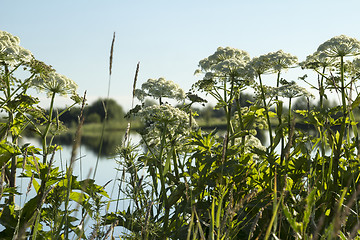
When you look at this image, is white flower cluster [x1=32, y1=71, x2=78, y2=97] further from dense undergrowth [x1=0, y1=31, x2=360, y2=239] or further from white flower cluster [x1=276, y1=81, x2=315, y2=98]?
white flower cluster [x1=276, y1=81, x2=315, y2=98]

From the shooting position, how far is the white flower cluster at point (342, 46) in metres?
3.52

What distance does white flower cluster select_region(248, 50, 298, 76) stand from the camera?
144 inches

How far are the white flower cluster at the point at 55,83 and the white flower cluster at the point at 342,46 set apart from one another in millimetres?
2201

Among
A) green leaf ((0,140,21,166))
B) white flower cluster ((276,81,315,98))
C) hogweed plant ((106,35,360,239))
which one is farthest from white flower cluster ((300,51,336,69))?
green leaf ((0,140,21,166))

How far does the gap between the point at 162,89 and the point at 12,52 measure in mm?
1303

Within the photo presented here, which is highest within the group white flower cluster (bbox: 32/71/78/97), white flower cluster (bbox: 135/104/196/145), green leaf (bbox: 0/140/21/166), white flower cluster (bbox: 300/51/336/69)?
white flower cluster (bbox: 300/51/336/69)

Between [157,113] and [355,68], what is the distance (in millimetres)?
1848

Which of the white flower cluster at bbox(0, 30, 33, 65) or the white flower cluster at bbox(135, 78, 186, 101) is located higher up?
the white flower cluster at bbox(0, 30, 33, 65)

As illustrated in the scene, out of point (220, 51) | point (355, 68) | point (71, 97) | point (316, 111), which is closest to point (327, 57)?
point (355, 68)

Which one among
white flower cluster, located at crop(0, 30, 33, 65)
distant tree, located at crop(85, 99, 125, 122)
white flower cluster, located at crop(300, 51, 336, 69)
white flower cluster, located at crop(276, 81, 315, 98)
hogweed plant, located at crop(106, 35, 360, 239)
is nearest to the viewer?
distant tree, located at crop(85, 99, 125, 122)

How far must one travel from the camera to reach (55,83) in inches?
145

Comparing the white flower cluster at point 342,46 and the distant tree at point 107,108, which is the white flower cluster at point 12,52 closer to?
the distant tree at point 107,108

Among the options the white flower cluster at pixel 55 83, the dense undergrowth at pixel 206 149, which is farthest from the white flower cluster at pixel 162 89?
the white flower cluster at pixel 55 83

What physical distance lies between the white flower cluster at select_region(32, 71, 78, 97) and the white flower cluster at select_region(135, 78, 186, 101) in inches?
25.7
